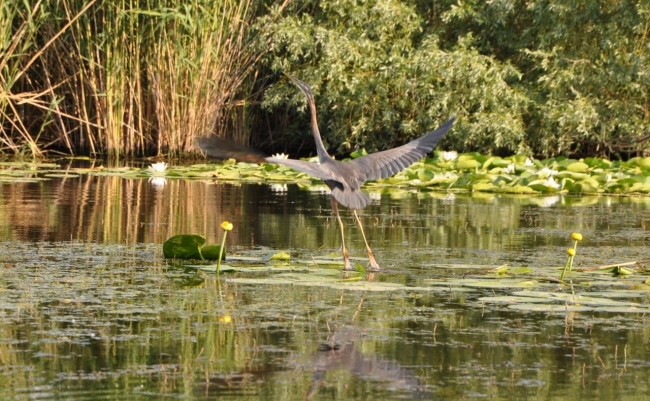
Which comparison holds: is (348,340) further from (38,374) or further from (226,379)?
(38,374)

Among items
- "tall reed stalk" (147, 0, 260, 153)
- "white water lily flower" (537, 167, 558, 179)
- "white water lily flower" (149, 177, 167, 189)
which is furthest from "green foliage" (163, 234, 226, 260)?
"tall reed stalk" (147, 0, 260, 153)

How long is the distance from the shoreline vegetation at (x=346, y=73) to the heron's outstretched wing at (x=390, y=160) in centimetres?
930

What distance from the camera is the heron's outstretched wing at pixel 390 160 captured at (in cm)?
686

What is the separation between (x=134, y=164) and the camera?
1633 cm

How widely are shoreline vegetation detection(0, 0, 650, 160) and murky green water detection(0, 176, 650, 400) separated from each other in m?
8.36

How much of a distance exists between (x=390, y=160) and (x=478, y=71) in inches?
419

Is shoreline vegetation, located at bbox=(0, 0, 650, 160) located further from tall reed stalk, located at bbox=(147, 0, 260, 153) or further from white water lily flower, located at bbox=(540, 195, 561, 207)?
white water lily flower, located at bbox=(540, 195, 561, 207)

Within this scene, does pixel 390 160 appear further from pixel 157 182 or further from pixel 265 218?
pixel 157 182

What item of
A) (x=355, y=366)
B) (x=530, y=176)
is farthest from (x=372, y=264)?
(x=530, y=176)

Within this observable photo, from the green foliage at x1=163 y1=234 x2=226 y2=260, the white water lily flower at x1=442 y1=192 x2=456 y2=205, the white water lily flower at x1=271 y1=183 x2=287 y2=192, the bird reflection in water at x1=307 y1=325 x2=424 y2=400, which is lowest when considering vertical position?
the bird reflection in water at x1=307 y1=325 x2=424 y2=400

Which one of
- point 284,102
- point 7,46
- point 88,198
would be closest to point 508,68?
point 284,102

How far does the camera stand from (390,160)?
713 cm

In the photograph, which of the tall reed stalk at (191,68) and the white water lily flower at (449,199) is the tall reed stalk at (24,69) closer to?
the tall reed stalk at (191,68)

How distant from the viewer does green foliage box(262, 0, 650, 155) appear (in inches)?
694
